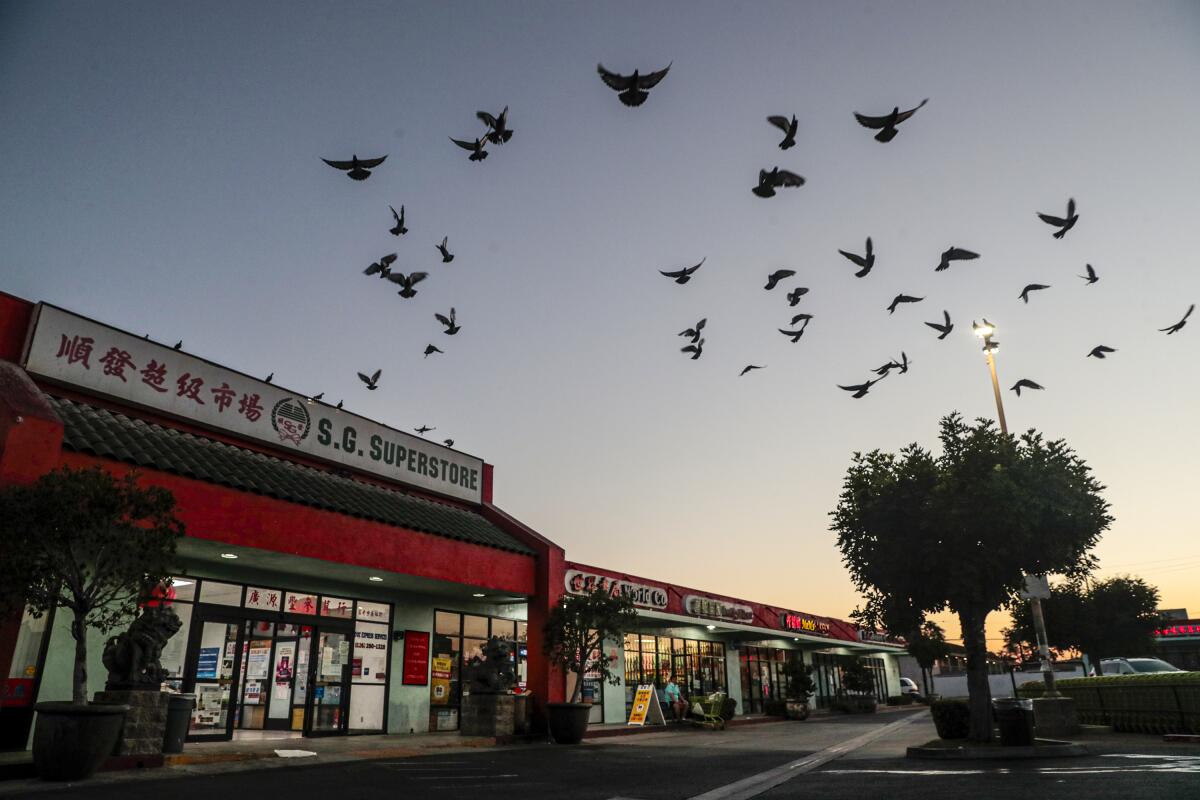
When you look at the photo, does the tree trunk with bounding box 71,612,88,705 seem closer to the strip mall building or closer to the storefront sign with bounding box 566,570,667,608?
the strip mall building

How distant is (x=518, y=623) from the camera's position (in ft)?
86.1

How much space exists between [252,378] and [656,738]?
1573cm

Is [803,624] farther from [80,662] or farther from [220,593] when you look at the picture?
[80,662]

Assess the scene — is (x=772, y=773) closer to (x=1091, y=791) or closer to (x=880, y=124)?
(x=1091, y=791)

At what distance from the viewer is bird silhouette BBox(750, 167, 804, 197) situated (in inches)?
447

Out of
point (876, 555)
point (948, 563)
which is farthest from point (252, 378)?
point (948, 563)

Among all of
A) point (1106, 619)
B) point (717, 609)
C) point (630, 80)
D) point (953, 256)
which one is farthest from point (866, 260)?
point (1106, 619)

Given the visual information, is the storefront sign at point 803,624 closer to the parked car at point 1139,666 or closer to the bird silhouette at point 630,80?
the parked car at point 1139,666

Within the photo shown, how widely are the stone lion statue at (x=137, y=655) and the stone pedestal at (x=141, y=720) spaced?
0.19m

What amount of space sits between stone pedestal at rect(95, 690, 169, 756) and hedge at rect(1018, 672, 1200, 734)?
2306 cm

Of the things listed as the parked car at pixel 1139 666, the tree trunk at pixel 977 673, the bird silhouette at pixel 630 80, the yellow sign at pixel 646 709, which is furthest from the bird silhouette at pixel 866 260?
the parked car at pixel 1139 666

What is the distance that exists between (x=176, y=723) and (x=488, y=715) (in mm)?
8168

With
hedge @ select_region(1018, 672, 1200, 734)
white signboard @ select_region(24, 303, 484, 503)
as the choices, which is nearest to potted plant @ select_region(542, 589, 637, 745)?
white signboard @ select_region(24, 303, 484, 503)

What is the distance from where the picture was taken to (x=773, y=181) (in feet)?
37.4
